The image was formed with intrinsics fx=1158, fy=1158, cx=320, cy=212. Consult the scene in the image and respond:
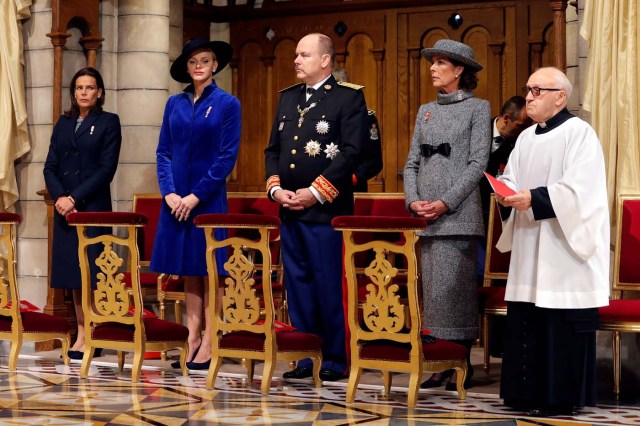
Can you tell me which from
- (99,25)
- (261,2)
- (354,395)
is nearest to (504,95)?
(261,2)

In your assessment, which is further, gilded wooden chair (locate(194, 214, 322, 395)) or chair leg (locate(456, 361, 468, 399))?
gilded wooden chair (locate(194, 214, 322, 395))

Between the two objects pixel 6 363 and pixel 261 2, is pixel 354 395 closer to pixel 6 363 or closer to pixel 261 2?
pixel 6 363

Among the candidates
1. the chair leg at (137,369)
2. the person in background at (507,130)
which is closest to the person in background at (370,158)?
the person in background at (507,130)

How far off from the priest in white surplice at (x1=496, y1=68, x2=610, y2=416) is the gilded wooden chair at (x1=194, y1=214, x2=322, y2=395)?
40.1 inches

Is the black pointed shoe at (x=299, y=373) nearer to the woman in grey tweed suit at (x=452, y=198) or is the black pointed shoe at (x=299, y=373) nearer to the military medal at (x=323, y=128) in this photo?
the woman in grey tweed suit at (x=452, y=198)

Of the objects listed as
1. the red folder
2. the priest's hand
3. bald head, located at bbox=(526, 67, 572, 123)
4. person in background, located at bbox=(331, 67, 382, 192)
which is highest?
bald head, located at bbox=(526, 67, 572, 123)

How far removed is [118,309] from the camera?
5766 mm

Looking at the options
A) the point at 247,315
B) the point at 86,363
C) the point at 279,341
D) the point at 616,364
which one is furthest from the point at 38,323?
the point at 616,364

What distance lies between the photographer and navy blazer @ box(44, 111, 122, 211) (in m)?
6.57

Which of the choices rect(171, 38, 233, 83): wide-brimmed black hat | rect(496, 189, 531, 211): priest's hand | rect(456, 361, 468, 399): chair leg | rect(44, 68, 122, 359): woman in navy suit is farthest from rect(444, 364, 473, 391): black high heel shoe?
rect(44, 68, 122, 359): woman in navy suit

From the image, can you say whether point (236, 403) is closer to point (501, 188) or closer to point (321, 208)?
point (321, 208)

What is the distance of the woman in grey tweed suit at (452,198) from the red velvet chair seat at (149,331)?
1284 millimetres

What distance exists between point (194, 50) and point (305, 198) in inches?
44.1

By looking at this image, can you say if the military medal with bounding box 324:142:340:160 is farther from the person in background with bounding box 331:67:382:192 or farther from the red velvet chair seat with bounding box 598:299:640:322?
the red velvet chair seat with bounding box 598:299:640:322
